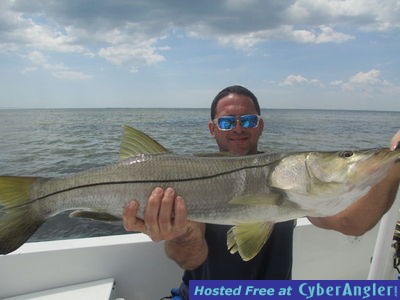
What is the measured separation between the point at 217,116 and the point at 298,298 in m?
2.12

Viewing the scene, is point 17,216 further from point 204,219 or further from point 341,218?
point 341,218

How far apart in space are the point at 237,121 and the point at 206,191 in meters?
1.39

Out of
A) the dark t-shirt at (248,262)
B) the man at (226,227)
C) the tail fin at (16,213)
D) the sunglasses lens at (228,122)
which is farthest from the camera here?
the sunglasses lens at (228,122)

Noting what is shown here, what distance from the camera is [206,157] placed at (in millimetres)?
2400

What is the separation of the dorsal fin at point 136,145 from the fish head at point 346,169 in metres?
1.02

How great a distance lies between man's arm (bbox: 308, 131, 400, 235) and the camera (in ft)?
8.29

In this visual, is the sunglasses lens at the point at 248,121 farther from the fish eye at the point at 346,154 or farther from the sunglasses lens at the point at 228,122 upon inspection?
the fish eye at the point at 346,154

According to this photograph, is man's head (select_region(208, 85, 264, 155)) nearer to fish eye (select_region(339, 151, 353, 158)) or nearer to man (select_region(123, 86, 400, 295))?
man (select_region(123, 86, 400, 295))

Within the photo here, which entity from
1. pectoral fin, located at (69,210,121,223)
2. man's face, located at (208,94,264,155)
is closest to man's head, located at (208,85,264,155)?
man's face, located at (208,94,264,155)

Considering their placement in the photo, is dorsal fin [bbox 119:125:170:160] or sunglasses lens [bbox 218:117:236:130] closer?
dorsal fin [bbox 119:125:170:160]

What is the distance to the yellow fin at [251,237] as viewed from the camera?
7.31ft

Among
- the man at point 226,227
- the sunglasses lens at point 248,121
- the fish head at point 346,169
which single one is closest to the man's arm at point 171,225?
the man at point 226,227

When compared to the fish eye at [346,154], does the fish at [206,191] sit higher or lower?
lower

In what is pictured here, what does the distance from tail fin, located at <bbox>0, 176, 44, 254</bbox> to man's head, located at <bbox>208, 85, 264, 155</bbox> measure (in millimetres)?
1859
